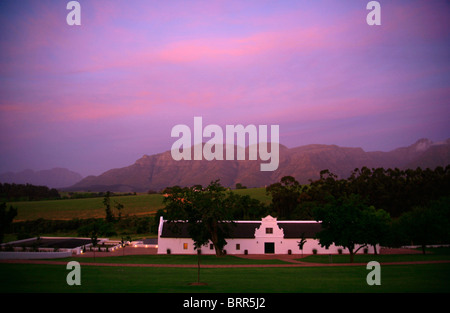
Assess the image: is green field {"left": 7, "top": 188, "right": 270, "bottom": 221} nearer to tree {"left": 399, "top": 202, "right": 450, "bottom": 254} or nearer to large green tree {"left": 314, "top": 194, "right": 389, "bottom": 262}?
tree {"left": 399, "top": 202, "right": 450, "bottom": 254}

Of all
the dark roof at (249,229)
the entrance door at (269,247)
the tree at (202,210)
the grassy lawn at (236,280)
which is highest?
the tree at (202,210)

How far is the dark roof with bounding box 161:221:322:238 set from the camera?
68.2m

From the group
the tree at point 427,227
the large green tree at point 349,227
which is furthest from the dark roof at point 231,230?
the tree at point 427,227

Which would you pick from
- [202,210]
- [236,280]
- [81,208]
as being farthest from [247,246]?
[81,208]

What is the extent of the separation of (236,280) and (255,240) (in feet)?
111

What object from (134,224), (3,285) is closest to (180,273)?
(3,285)

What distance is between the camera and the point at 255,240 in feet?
224

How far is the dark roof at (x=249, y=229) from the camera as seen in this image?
6816 cm

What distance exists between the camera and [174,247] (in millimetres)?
67875

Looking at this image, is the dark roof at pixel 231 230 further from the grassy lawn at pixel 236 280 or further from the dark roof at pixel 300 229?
the grassy lawn at pixel 236 280

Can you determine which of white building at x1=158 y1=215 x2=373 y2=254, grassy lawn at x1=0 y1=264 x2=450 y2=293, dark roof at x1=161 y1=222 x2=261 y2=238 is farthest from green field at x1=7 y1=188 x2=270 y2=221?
grassy lawn at x1=0 y1=264 x2=450 y2=293

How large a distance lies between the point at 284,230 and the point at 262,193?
3783 inches

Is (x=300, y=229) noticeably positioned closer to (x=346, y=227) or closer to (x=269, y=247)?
(x=269, y=247)
